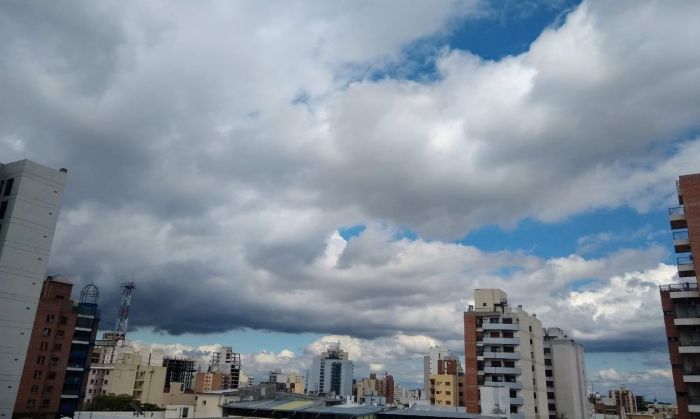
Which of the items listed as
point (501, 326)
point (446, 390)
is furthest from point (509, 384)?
point (446, 390)

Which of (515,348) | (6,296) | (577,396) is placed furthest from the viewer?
(577,396)

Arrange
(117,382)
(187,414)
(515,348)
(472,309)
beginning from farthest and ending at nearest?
(117,382) < (472,309) < (515,348) < (187,414)

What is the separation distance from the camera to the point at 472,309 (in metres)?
116

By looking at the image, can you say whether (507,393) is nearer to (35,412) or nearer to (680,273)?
(680,273)

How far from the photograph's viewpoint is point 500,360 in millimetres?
106562

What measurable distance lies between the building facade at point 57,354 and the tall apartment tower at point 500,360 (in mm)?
83553

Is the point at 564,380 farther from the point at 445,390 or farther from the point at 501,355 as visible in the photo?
the point at 445,390

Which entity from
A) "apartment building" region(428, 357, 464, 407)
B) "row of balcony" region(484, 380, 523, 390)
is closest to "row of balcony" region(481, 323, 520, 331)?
"row of balcony" region(484, 380, 523, 390)

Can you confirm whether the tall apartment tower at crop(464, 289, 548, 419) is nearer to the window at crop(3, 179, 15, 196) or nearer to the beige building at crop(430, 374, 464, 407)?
the beige building at crop(430, 374, 464, 407)

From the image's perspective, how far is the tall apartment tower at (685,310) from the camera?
6994cm

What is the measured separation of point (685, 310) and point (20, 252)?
9605 cm

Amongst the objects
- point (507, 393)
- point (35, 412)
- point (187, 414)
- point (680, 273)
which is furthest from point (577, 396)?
point (35, 412)

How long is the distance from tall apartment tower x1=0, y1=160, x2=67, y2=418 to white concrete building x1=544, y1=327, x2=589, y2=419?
11367 centimetres

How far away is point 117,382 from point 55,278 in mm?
69407
